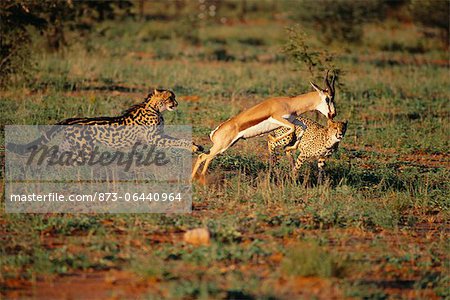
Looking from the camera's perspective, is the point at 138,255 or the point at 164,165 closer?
the point at 138,255

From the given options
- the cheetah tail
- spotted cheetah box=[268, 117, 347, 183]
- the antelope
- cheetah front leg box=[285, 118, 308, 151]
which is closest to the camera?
the antelope

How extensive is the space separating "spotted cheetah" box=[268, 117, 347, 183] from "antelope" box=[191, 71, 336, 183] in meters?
0.30

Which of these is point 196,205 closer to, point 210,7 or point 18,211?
point 18,211

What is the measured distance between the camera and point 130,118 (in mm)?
10320

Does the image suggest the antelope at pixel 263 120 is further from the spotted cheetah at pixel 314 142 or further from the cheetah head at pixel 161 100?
the cheetah head at pixel 161 100

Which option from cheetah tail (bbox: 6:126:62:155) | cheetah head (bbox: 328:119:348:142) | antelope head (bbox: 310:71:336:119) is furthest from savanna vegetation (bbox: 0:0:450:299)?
cheetah tail (bbox: 6:126:62:155)

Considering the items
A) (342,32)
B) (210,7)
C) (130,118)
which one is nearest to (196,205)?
(130,118)

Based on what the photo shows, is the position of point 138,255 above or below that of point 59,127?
below

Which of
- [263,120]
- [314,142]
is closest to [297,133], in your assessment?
[314,142]

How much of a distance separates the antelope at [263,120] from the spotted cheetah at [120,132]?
1.37ft

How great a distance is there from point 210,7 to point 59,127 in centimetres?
2899

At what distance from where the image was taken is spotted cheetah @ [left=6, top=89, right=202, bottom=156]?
1004 cm

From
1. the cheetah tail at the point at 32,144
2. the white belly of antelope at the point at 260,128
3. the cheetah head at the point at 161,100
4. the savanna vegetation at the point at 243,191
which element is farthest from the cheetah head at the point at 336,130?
the cheetah tail at the point at 32,144

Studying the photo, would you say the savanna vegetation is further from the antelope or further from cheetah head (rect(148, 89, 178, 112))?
cheetah head (rect(148, 89, 178, 112))
